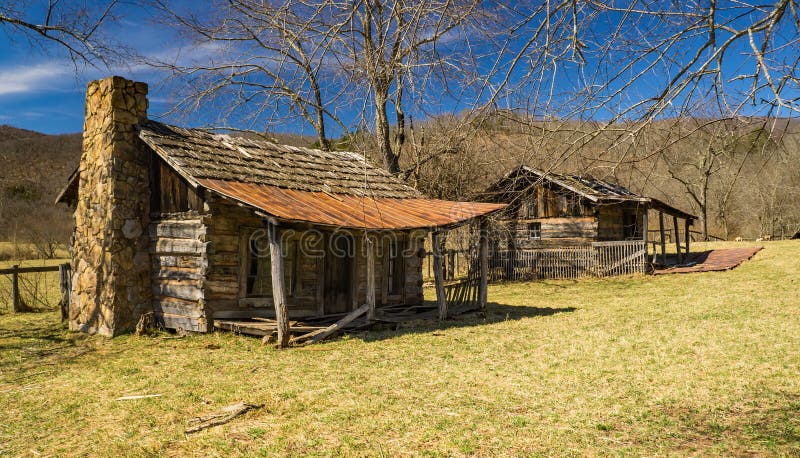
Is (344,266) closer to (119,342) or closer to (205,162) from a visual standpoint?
(205,162)

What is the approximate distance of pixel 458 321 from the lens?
1367cm

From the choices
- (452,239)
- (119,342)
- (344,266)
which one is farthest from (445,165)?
(119,342)

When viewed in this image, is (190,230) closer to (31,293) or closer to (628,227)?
(31,293)

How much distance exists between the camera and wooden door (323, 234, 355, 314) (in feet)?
43.9

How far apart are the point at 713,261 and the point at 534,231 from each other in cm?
818

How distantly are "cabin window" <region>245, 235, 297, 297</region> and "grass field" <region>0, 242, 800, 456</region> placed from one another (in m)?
1.44

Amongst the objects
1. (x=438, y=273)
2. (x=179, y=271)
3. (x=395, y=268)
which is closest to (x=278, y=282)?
(x=179, y=271)

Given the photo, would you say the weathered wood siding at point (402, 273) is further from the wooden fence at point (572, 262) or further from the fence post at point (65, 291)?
the wooden fence at point (572, 262)

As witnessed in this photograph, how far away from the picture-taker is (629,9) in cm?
397

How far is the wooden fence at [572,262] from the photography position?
23531 mm

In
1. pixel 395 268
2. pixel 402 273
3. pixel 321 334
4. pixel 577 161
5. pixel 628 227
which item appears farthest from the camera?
pixel 628 227

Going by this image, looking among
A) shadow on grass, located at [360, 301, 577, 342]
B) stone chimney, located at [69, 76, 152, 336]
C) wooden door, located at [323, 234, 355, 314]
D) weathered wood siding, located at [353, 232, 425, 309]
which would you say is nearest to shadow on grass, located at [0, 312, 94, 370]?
stone chimney, located at [69, 76, 152, 336]

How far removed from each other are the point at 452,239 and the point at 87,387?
2366 centimetres

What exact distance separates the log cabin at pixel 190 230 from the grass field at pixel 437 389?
93 cm
